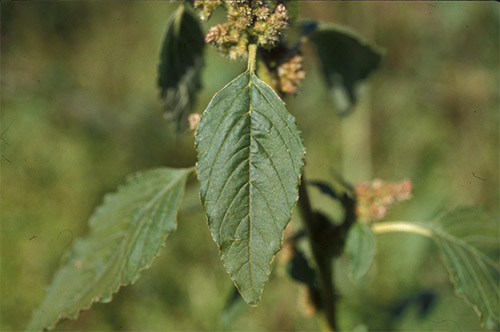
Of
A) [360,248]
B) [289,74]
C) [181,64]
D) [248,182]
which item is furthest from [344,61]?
[248,182]

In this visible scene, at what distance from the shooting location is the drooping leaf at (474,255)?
1.80 m

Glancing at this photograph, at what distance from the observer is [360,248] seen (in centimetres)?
182

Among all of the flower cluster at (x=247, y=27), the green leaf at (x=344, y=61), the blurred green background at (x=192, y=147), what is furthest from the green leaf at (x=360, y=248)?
the blurred green background at (x=192, y=147)

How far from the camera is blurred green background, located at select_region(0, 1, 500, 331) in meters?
3.31

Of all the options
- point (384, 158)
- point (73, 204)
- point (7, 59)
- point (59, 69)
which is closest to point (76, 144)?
point (73, 204)

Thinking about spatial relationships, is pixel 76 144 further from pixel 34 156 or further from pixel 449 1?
pixel 449 1

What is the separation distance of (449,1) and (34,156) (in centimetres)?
332

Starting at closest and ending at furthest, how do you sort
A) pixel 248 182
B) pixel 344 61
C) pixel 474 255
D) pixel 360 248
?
pixel 248 182
pixel 360 248
pixel 474 255
pixel 344 61

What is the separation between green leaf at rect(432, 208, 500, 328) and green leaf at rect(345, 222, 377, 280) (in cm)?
28

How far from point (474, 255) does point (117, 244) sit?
4.14ft

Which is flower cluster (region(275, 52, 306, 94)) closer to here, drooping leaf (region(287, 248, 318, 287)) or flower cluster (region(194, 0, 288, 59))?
flower cluster (region(194, 0, 288, 59))

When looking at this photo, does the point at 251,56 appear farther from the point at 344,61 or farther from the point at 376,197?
the point at 344,61

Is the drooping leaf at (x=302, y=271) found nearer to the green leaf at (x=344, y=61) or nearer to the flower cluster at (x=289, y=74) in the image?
the flower cluster at (x=289, y=74)

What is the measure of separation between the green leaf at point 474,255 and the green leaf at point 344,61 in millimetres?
831
